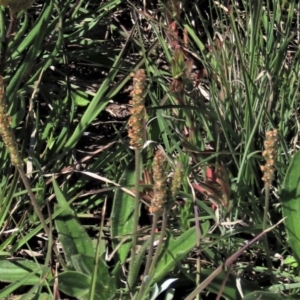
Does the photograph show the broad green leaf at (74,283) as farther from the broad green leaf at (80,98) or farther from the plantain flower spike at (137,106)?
the broad green leaf at (80,98)

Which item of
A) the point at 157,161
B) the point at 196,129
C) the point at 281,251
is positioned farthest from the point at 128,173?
the point at 157,161

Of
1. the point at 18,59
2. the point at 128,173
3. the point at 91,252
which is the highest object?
the point at 18,59

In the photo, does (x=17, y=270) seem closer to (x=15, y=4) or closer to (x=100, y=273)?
(x=100, y=273)

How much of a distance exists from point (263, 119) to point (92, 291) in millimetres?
713

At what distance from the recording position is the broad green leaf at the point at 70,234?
151 cm

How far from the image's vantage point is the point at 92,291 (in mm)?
1328

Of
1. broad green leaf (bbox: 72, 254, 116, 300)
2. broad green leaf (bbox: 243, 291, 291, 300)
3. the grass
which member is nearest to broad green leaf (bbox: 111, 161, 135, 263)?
the grass

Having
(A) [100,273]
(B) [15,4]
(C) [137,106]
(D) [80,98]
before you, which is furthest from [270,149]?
(D) [80,98]

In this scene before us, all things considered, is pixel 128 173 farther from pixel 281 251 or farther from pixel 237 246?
pixel 281 251

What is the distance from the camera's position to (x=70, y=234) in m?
1.53

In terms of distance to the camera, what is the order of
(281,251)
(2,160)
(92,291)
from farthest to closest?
(2,160), (281,251), (92,291)

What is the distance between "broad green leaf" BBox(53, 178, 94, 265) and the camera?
1.51 m

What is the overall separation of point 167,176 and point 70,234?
0.30m

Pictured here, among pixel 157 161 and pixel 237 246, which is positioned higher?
pixel 157 161
